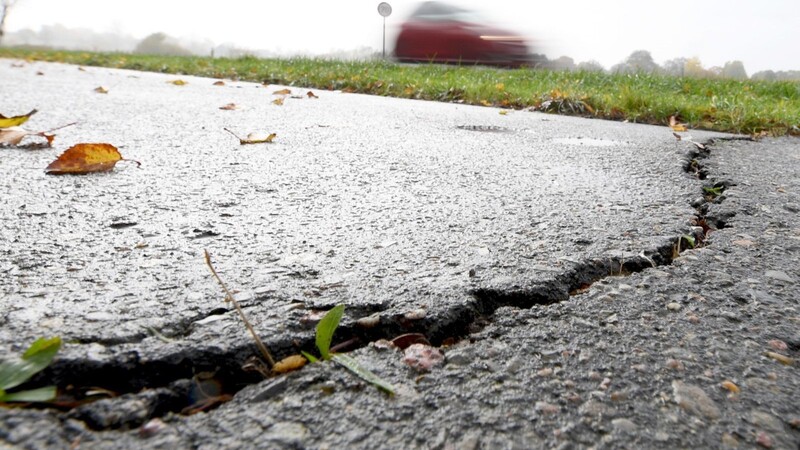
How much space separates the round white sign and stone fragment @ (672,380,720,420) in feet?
35.0

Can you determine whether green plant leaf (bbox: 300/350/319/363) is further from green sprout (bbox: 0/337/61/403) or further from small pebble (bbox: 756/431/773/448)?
small pebble (bbox: 756/431/773/448)

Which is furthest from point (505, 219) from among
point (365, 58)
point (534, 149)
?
point (365, 58)

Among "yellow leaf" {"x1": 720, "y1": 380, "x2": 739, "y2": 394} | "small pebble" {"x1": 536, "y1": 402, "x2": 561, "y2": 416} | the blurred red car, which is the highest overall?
the blurred red car

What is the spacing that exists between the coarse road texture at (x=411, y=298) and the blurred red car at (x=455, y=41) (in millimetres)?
8458

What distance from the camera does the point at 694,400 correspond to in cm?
75

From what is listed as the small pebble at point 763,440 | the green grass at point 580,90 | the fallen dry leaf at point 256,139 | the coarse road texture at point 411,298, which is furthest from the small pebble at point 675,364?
the green grass at point 580,90

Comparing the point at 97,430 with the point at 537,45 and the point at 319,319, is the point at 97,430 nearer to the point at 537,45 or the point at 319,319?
the point at 319,319

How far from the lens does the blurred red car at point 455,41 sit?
10141 mm

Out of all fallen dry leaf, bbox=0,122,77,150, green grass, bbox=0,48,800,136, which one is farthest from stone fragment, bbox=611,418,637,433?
green grass, bbox=0,48,800,136

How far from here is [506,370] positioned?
807 millimetres

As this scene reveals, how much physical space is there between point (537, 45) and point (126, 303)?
402 inches

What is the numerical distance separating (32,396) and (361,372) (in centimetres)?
37

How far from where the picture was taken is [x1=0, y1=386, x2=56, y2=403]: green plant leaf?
70cm

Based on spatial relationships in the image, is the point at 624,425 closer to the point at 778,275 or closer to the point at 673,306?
the point at 673,306
